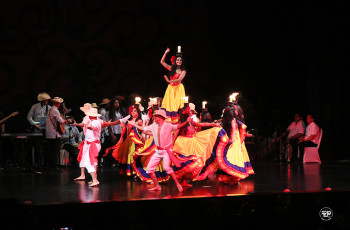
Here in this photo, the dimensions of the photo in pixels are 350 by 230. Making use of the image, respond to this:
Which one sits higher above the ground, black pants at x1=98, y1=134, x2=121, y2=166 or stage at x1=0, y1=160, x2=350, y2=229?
black pants at x1=98, y1=134, x2=121, y2=166

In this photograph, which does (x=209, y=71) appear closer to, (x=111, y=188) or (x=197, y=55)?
(x=197, y=55)

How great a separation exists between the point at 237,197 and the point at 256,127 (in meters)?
7.93

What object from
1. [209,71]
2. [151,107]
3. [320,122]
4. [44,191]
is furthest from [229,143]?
[320,122]

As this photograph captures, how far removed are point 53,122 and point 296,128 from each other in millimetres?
6221

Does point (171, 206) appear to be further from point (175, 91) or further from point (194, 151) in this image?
point (175, 91)

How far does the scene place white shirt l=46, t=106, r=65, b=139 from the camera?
9875 mm

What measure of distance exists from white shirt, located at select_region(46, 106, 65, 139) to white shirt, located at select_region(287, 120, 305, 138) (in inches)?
237

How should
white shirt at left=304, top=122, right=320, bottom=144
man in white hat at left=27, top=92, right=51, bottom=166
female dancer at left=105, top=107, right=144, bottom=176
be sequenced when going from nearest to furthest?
1. female dancer at left=105, top=107, right=144, bottom=176
2. man in white hat at left=27, top=92, right=51, bottom=166
3. white shirt at left=304, top=122, right=320, bottom=144

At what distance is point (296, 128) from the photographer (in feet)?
41.7

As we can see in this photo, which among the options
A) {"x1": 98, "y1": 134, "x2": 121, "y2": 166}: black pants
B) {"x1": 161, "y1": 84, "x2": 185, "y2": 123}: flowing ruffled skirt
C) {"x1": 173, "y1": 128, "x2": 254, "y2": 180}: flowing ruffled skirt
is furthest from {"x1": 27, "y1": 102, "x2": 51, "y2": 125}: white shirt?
{"x1": 173, "y1": 128, "x2": 254, "y2": 180}: flowing ruffled skirt

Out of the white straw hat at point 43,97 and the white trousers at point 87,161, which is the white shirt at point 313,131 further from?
the white trousers at point 87,161

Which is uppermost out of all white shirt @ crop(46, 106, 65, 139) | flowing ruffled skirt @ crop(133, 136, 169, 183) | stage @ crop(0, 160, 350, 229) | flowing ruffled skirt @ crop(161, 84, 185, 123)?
flowing ruffled skirt @ crop(161, 84, 185, 123)

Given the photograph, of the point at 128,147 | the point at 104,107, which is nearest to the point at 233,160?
the point at 128,147

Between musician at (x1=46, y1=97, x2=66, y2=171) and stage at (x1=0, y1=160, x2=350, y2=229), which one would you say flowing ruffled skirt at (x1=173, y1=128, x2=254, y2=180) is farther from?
musician at (x1=46, y1=97, x2=66, y2=171)
